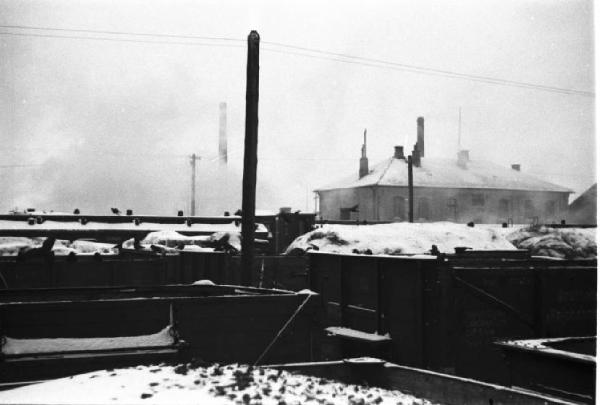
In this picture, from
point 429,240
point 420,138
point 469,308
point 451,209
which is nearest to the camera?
point 469,308

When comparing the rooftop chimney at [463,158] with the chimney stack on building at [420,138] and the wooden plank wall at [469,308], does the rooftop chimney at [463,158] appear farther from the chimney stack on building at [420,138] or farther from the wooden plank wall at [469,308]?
the wooden plank wall at [469,308]

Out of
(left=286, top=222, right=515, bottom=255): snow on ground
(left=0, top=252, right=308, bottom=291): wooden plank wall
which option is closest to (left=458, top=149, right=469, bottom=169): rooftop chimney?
(left=286, top=222, right=515, bottom=255): snow on ground

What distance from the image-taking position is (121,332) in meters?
6.56

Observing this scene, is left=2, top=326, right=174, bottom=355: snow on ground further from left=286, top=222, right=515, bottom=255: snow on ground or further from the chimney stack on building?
the chimney stack on building

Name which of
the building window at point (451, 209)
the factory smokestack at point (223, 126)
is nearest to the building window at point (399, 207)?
the building window at point (451, 209)

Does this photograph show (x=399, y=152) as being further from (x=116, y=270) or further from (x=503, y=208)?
(x=116, y=270)

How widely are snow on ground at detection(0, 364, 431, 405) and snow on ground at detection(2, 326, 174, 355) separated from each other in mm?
1136

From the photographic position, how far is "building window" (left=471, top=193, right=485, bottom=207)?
4534 cm

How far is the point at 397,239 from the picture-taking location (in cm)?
1927

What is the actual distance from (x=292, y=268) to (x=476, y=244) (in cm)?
749

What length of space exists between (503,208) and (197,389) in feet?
146

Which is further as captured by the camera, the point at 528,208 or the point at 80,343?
the point at 528,208

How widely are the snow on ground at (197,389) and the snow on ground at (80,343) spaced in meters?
1.14

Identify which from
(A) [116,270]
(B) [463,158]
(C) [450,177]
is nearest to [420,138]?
(B) [463,158]
